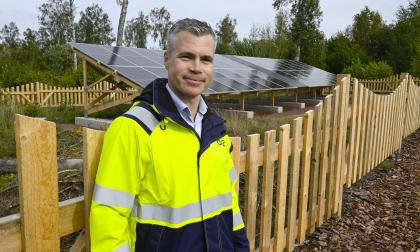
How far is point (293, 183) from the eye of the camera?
3.23m

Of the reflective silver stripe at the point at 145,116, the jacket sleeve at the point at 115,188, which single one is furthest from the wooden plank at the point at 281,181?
the jacket sleeve at the point at 115,188

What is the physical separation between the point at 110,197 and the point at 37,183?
261mm

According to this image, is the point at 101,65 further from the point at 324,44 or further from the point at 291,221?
the point at 324,44

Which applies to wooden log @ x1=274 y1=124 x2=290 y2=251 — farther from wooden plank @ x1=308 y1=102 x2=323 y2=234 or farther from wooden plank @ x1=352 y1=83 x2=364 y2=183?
A: wooden plank @ x1=352 y1=83 x2=364 y2=183

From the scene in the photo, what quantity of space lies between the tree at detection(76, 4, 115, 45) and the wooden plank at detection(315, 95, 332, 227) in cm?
4648

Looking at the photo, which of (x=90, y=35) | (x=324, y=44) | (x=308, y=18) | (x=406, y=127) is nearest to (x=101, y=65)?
(x=406, y=127)

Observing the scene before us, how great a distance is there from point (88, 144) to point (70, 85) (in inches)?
846

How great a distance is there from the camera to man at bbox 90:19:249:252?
4.62 ft

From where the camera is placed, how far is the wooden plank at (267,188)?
279cm

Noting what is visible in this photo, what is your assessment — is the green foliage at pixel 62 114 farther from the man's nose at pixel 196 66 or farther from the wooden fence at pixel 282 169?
the man's nose at pixel 196 66

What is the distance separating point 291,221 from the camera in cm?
329

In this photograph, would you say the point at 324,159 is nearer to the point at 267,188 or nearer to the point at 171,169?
Result: the point at 267,188

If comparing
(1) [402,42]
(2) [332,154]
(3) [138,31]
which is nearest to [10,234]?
(2) [332,154]

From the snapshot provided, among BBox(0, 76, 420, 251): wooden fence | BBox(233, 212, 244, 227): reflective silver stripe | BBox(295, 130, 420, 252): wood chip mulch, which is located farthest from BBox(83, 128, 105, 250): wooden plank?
BBox(295, 130, 420, 252): wood chip mulch
